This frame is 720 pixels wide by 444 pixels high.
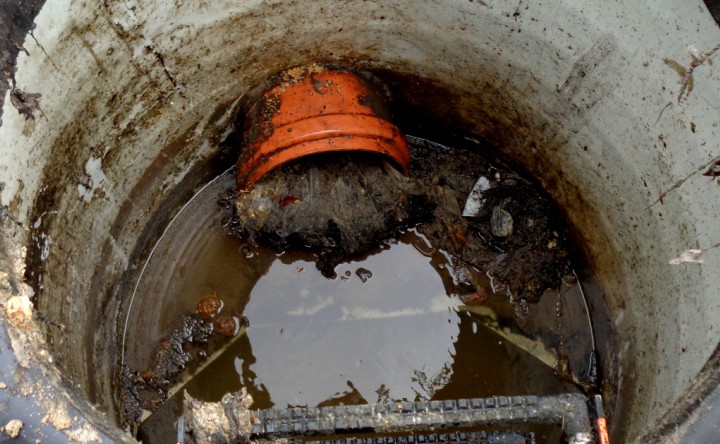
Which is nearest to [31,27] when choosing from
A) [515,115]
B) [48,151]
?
[48,151]

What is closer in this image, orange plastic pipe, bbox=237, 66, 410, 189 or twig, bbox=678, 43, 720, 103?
twig, bbox=678, 43, 720, 103

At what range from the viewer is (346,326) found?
2016mm

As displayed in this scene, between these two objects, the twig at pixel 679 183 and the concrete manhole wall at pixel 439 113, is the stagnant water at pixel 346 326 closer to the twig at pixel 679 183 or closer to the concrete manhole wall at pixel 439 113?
the concrete manhole wall at pixel 439 113

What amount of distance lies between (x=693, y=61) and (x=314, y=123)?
1005 mm

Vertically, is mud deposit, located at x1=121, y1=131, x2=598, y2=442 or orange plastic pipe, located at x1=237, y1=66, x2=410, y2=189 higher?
orange plastic pipe, located at x1=237, y1=66, x2=410, y2=189

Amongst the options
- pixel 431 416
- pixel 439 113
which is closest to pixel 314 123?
pixel 439 113

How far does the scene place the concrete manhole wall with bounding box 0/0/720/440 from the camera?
142cm

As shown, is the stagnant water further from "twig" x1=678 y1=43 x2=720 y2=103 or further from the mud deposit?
"twig" x1=678 y1=43 x2=720 y2=103

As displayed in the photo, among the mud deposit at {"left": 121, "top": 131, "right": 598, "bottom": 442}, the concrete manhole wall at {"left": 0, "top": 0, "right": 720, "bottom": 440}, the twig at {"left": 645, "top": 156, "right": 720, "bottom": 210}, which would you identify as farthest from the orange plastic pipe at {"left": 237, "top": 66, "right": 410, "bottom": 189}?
the twig at {"left": 645, "top": 156, "right": 720, "bottom": 210}

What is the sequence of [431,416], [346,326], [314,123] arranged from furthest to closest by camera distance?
[346,326], [314,123], [431,416]

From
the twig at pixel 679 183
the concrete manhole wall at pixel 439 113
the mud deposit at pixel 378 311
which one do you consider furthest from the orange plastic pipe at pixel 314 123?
the twig at pixel 679 183

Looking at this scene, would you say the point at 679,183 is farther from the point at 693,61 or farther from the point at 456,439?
the point at 456,439

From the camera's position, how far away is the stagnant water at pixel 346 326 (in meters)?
1.94

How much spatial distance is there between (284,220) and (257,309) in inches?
12.5
